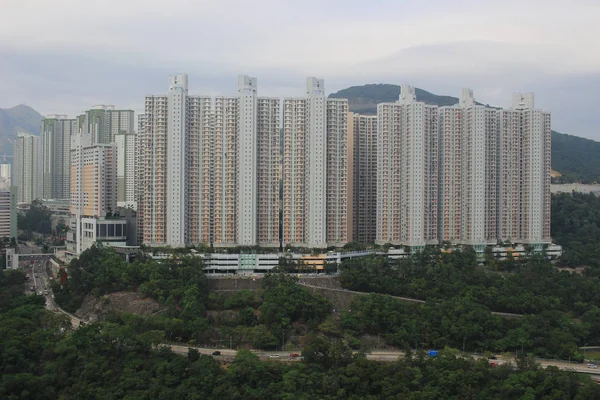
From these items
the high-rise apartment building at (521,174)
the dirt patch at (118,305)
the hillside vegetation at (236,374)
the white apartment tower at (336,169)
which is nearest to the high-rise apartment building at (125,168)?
the white apartment tower at (336,169)

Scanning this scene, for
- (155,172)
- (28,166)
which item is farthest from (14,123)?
(155,172)

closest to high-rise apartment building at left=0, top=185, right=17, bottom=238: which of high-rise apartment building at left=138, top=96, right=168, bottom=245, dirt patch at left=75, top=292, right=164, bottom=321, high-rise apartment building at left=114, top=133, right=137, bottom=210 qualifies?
high-rise apartment building at left=114, top=133, right=137, bottom=210

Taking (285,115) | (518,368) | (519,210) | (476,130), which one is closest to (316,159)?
(285,115)

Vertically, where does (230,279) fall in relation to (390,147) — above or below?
below

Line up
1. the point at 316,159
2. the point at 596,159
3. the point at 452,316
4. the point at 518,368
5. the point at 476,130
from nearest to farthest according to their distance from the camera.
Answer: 1. the point at 518,368
2. the point at 452,316
3. the point at 316,159
4. the point at 476,130
5. the point at 596,159

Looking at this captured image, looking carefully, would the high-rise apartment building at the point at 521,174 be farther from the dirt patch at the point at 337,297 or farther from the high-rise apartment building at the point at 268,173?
the high-rise apartment building at the point at 268,173

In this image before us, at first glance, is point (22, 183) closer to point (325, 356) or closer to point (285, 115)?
point (285, 115)

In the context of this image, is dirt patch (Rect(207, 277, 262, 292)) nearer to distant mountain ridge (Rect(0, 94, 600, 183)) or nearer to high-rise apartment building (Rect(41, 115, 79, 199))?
distant mountain ridge (Rect(0, 94, 600, 183))
